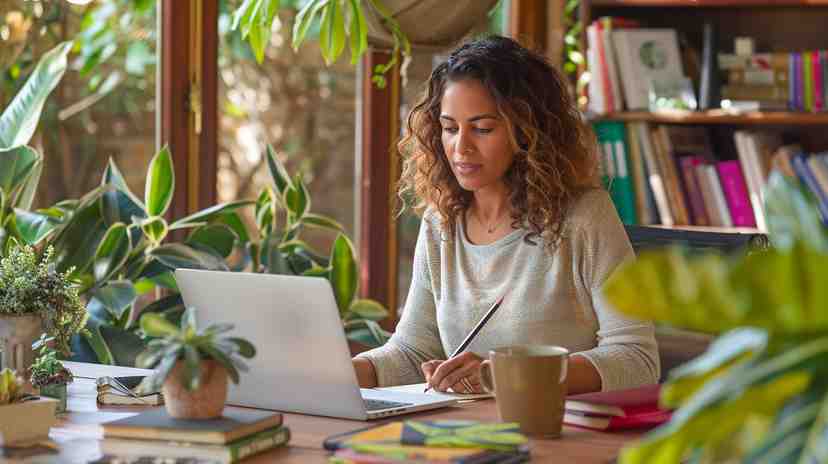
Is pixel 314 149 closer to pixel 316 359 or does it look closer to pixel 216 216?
pixel 216 216

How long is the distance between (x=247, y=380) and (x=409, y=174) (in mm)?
850

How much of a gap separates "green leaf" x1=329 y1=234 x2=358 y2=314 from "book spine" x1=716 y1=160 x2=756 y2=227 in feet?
4.00

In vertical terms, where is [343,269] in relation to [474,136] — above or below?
below

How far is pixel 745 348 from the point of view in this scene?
2.95 ft

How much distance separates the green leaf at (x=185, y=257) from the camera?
9.27 ft

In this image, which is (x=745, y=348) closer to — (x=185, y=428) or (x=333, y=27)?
(x=185, y=428)

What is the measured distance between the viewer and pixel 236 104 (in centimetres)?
377

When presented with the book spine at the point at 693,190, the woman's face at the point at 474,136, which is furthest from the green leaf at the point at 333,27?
the book spine at the point at 693,190

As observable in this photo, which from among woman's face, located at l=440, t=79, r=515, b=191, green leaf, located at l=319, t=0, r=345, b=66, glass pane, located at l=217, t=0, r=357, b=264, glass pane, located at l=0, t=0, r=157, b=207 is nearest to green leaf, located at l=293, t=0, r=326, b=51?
green leaf, located at l=319, t=0, r=345, b=66

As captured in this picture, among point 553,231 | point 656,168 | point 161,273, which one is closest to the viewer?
point 553,231

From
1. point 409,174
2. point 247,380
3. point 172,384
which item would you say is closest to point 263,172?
point 409,174

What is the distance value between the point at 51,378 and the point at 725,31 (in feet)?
9.38

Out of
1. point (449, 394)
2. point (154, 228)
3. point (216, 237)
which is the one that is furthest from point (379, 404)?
point (216, 237)

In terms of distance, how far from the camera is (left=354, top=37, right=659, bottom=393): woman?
2.04 meters
